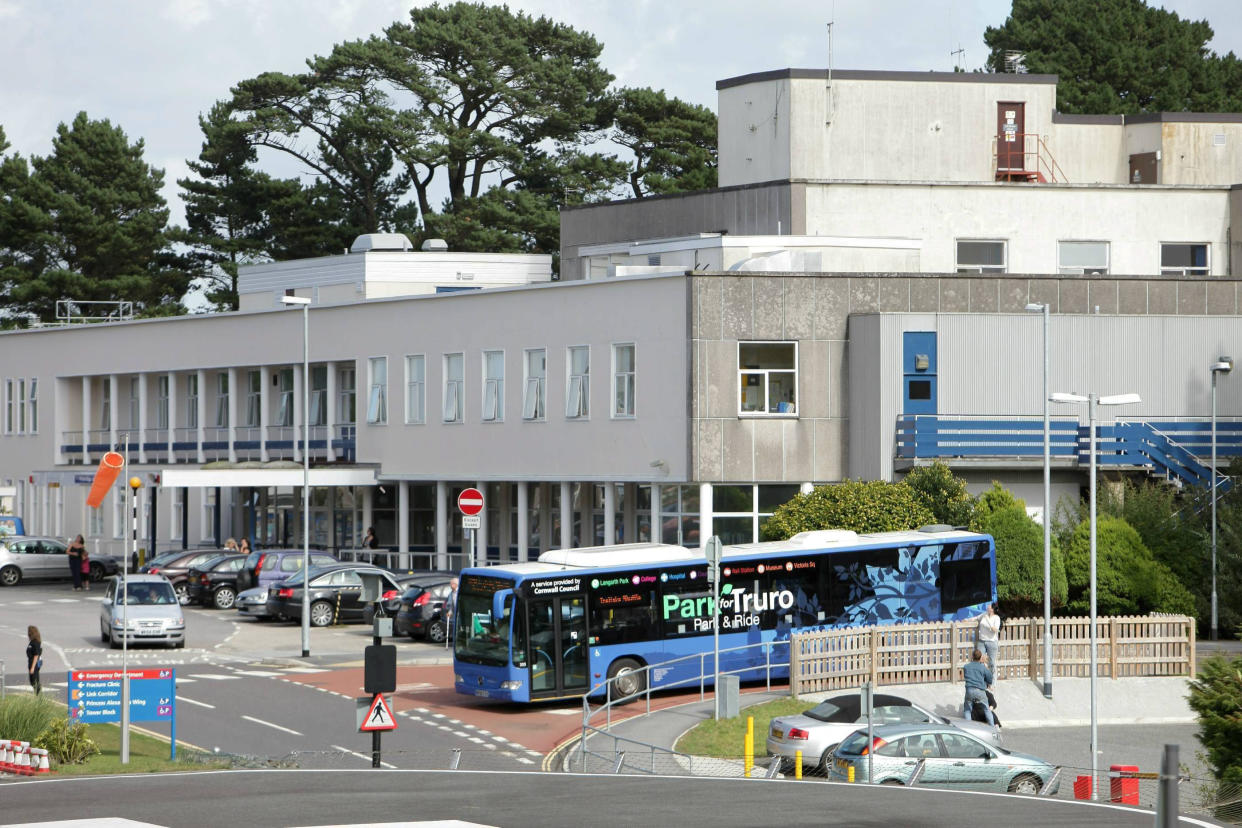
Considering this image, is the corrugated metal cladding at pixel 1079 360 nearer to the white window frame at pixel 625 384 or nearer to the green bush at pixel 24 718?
the white window frame at pixel 625 384

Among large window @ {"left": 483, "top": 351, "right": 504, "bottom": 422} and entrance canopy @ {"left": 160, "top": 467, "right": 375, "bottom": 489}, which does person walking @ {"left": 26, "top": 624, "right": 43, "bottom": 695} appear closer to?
large window @ {"left": 483, "top": 351, "right": 504, "bottom": 422}

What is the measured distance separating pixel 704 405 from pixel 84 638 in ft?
51.6

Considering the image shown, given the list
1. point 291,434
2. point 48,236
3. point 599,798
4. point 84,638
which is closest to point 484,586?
point 599,798

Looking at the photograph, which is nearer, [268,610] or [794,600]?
[794,600]

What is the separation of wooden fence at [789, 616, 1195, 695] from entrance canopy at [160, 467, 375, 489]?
25255mm

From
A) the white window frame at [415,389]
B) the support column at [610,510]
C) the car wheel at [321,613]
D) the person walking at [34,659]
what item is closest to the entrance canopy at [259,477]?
the white window frame at [415,389]

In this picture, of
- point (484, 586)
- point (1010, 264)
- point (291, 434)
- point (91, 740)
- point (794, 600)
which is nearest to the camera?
point (91, 740)

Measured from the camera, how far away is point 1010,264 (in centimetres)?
5156

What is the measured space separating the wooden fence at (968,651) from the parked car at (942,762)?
7653 mm

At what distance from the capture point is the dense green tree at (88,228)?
88000 millimetres

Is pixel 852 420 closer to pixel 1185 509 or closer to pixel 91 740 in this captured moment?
pixel 1185 509

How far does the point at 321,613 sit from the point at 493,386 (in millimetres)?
9686

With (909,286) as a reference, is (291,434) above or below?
below

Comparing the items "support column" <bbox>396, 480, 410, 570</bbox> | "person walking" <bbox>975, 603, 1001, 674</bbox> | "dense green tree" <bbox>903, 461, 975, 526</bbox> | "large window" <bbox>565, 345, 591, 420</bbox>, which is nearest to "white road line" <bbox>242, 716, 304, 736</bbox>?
"person walking" <bbox>975, 603, 1001, 674</bbox>
